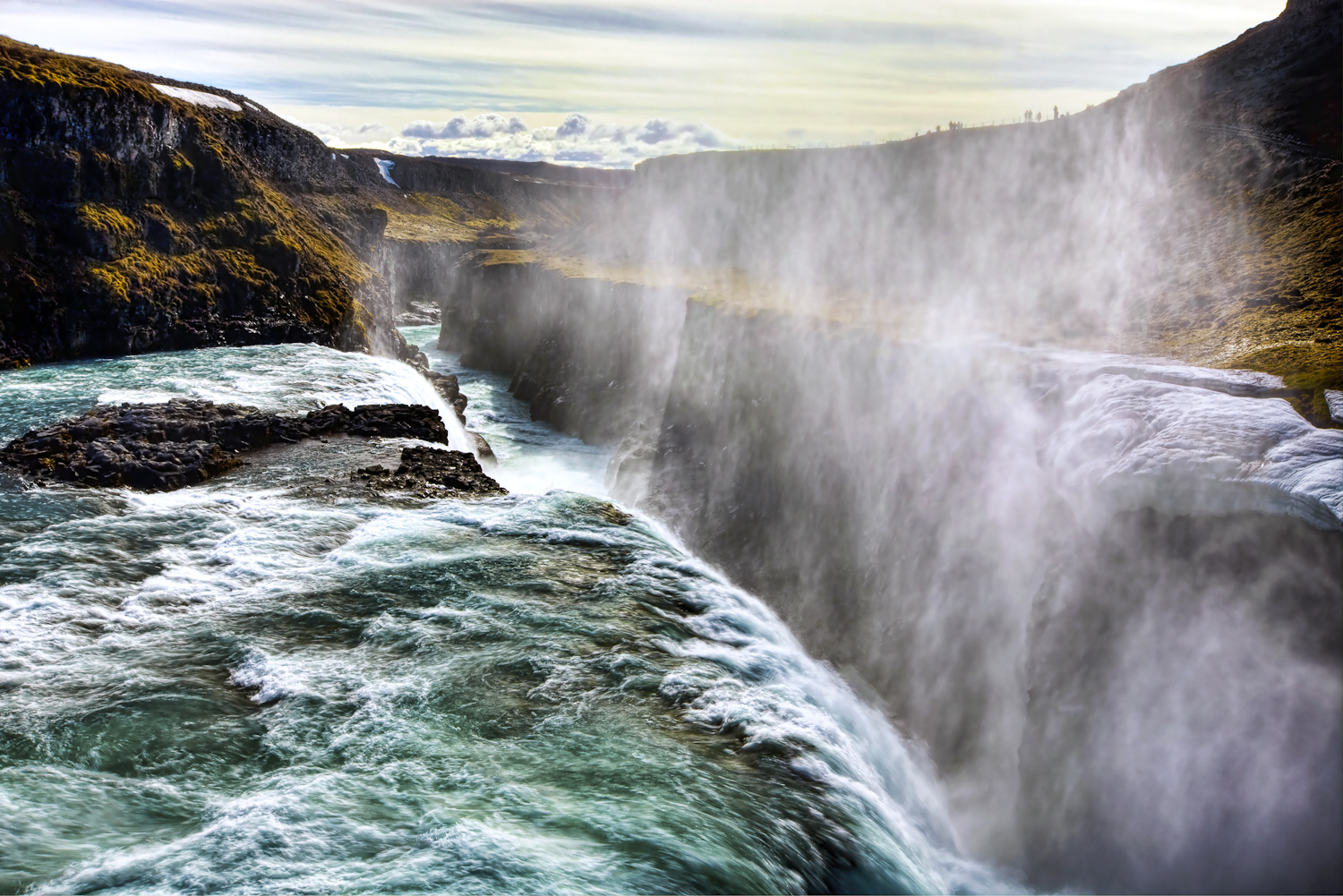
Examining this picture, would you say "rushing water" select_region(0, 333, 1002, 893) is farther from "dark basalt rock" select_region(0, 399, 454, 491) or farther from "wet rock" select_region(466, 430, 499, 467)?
"wet rock" select_region(466, 430, 499, 467)

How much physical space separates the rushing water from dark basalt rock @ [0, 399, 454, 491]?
3.26 feet

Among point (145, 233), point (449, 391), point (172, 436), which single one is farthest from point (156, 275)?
point (172, 436)

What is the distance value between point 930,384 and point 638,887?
15.3m

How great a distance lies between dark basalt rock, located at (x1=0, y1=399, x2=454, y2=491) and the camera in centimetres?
1920

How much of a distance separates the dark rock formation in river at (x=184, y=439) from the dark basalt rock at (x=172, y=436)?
21 mm

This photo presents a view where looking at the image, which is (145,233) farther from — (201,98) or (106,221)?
(201,98)

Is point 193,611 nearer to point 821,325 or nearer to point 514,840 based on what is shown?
point 514,840

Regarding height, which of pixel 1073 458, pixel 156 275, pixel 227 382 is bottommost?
pixel 227 382

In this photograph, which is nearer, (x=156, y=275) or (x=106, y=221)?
(x=106, y=221)

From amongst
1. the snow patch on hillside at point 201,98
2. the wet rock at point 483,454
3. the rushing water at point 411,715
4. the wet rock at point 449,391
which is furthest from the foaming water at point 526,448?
the snow patch on hillside at point 201,98

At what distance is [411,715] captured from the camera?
36.2 ft

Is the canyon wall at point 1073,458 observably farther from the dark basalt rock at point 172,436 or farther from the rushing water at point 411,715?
the dark basalt rock at point 172,436

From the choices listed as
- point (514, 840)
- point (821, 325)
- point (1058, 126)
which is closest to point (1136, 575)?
point (514, 840)

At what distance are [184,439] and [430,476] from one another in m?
6.75
